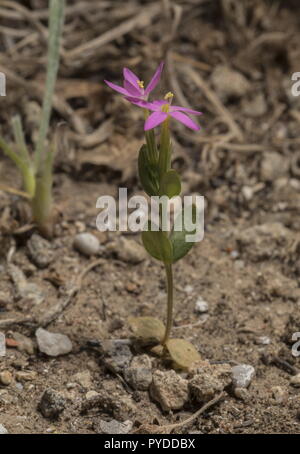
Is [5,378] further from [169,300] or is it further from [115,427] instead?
[169,300]

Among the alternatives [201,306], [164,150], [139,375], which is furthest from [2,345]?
[164,150]

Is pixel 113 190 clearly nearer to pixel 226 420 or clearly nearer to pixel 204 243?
pixel 204 243

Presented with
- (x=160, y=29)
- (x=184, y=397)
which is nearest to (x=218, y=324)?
(x=184, y=397)

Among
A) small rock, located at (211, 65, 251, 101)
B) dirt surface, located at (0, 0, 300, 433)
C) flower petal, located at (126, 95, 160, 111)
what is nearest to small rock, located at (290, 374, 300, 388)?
dirt surface, located at (0, 0, 300, 433)

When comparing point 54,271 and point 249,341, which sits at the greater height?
point 54,271

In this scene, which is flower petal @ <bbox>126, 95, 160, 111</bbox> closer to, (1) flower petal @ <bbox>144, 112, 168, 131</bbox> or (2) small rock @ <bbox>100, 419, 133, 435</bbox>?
(1) flower petal @ <bbox>144, 112, 168, 131</bbox>
